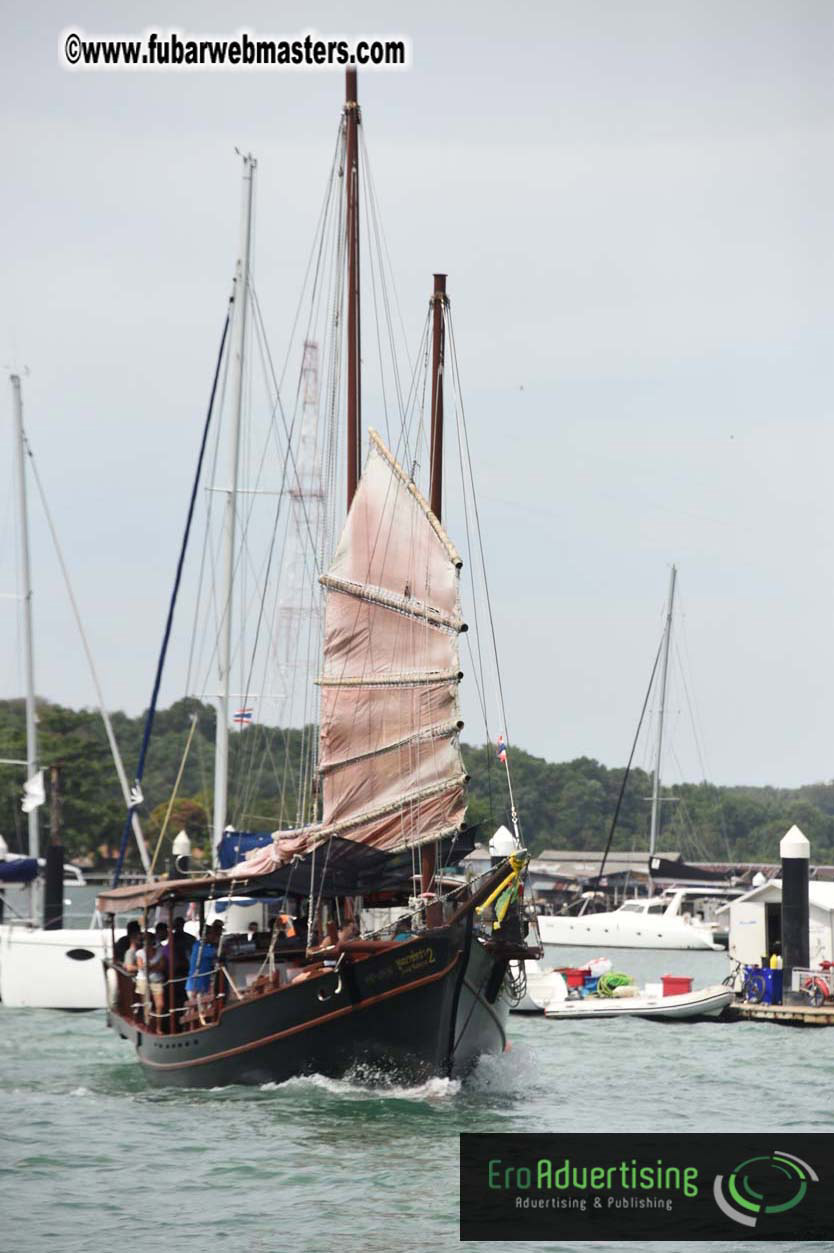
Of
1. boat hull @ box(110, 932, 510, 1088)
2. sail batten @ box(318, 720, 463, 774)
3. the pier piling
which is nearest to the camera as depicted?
boat hull @ box(110, 932, 510, 1088)

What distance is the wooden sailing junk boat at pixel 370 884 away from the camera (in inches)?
796

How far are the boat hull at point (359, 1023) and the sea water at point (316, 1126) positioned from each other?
24 cm

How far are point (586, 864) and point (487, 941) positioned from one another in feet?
259

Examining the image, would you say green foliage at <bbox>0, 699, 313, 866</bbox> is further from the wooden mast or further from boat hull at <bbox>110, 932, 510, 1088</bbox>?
boat hull at <bbox>110, 932, 510, 1088</bbox>

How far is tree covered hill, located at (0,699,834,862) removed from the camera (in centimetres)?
7956

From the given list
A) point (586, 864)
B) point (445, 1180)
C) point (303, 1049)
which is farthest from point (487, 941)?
point (586, 864)

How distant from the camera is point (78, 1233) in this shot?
13.7 meters

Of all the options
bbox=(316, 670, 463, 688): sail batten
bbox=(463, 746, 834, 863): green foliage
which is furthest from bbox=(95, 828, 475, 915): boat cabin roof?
bbox=(463, 746, 834, 863): green foliage

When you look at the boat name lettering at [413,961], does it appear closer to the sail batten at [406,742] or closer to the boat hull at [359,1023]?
the boat hull at [359,1023]

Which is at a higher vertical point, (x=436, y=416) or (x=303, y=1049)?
(x=436, y=416)

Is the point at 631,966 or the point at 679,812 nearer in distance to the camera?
the point at 631,966

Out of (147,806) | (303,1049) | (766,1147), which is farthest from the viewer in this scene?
(147,806)

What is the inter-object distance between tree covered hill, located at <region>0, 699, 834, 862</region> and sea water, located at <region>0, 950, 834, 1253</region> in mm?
37273

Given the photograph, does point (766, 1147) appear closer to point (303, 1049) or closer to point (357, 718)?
point (303, 1049)
